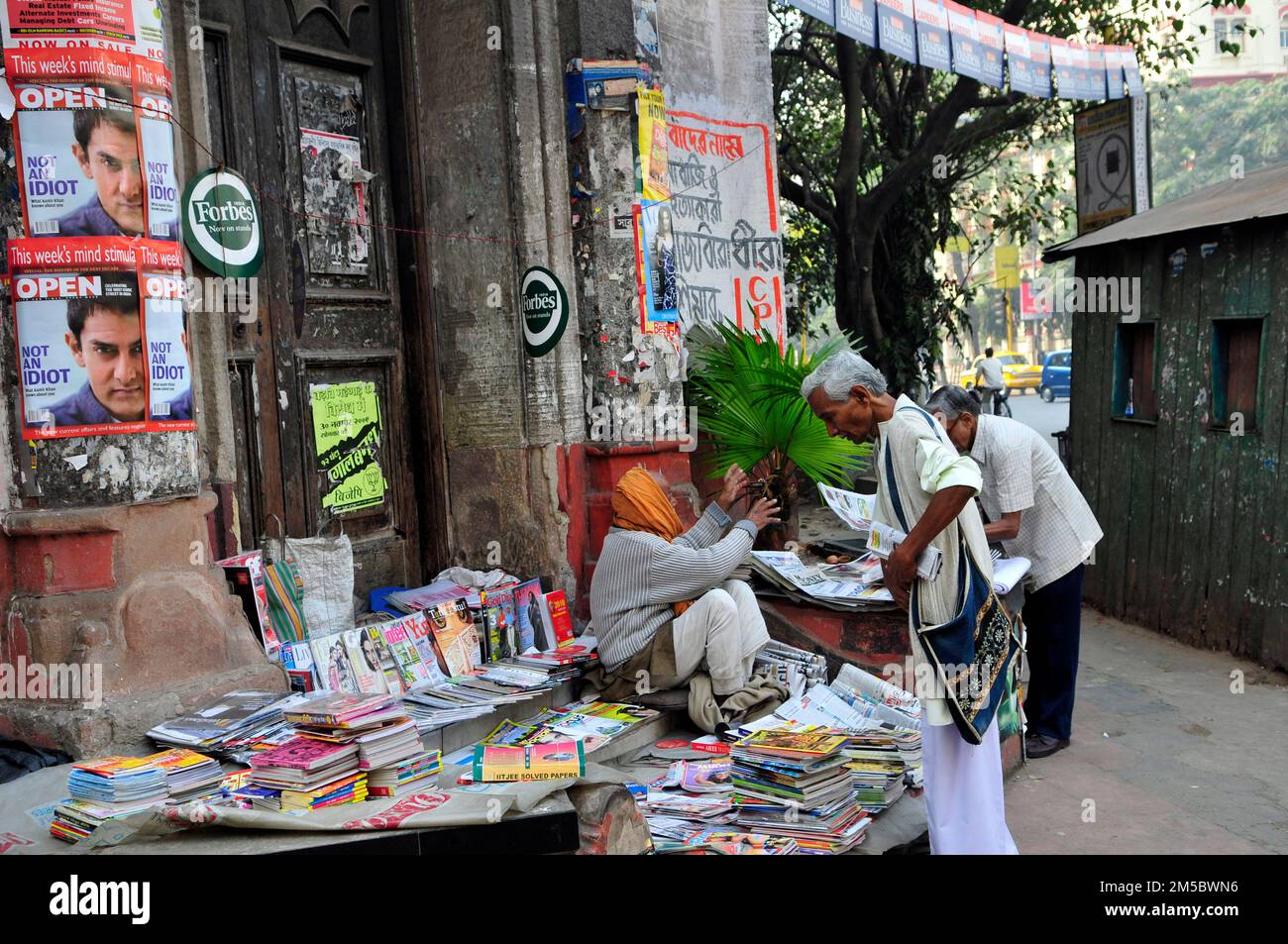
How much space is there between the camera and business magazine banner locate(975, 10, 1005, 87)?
9.05 metres

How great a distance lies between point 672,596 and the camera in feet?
16.7

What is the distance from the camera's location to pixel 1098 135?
10.4 meters

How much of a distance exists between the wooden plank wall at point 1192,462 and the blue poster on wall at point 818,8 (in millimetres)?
2574

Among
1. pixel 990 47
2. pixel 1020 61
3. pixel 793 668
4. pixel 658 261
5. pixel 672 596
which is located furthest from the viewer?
pixel 1020 61

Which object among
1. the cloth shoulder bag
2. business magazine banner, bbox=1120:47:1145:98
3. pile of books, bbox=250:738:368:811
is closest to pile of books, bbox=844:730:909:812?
the cloth shoulder bag

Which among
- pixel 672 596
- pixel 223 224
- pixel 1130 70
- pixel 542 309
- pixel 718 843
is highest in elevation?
pixel 1130 70

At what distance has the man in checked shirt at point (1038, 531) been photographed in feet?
17.1

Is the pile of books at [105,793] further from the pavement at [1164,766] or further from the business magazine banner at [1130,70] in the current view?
the business magazine banner at [1130,70]

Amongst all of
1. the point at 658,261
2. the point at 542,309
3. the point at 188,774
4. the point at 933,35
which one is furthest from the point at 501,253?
the point at 933,35

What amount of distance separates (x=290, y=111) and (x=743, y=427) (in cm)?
260

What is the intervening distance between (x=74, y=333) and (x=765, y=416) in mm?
3074

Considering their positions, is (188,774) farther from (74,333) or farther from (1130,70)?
(1130,70)
